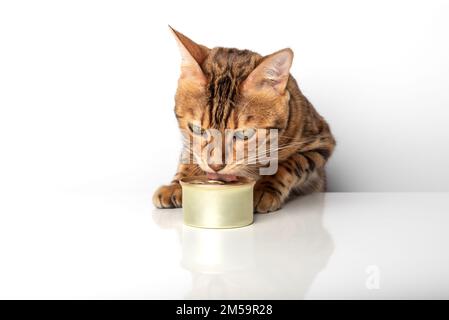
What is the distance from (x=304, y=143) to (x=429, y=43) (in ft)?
2.31

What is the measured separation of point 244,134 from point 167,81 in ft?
2.23

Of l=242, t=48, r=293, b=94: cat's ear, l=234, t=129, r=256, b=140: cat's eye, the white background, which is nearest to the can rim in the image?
l=234, t=129, r=256, b=140: cat's eye

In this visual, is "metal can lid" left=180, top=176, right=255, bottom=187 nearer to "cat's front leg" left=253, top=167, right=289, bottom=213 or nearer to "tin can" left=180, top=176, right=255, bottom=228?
"tin can" left=180, top=176, right=255, bottom=228

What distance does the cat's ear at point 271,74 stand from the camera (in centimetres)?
146

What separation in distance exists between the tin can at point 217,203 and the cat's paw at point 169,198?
19cm

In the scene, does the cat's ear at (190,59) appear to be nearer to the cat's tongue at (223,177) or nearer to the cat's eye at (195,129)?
the cat's eye at (195,129)

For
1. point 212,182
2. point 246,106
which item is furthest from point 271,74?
point 212,182

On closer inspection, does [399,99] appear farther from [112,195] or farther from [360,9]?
[112,195]

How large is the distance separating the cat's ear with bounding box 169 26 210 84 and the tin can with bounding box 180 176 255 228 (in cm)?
30

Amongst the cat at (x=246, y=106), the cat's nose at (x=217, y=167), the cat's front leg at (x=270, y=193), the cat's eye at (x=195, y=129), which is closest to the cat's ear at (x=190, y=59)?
the cat at (x=246, y=106)

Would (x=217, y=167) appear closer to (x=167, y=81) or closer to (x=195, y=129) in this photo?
(x=195, y=129)

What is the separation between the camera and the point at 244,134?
58.8 inches

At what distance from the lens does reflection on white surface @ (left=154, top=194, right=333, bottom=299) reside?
99 centimetres
